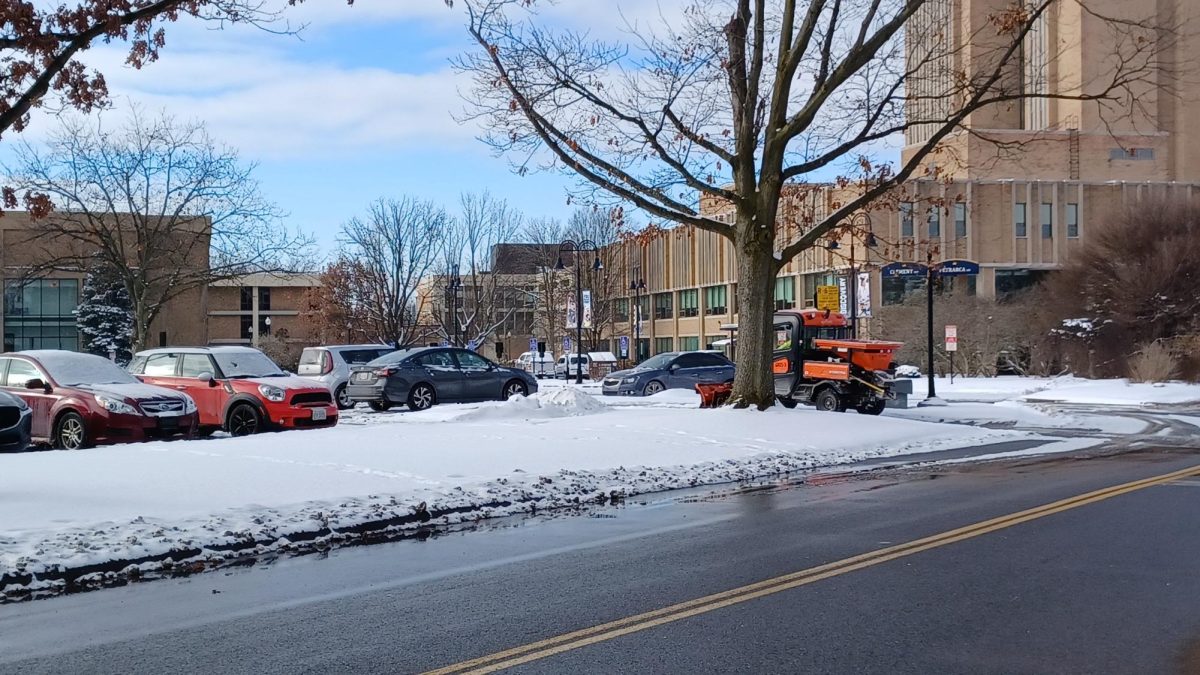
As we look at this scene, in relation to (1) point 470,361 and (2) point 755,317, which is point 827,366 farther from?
(1) point 470,361

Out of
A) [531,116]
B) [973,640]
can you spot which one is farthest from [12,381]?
[973,640]

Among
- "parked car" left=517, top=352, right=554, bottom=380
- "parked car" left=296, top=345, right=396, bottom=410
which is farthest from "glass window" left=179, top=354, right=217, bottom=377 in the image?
"parked car" left=517, top=352, right=554, bottom=380

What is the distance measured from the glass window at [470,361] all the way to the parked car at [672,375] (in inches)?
270

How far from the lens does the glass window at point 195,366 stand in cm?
2005

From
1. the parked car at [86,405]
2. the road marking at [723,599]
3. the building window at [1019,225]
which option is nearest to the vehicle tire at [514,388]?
the parked car at [86,405]

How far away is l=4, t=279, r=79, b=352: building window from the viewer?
214 ft

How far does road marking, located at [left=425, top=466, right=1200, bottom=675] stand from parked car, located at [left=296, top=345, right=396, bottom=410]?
1966 cm

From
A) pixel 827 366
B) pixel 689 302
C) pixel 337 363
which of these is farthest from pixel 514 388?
pixel 689 302

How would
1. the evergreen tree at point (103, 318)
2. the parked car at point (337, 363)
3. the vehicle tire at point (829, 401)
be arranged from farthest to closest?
the evergreen tree at point (103, 318), the parked car at point (337, 363), the vehicle tire at point (829, 401)

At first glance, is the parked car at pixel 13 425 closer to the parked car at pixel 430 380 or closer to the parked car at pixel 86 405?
the parked car at pixel 86 405

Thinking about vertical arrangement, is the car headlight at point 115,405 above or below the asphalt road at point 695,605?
above

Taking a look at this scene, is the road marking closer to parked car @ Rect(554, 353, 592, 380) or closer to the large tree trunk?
the large tree trunk

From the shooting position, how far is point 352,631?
21.5ft

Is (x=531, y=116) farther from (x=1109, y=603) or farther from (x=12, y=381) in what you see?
(x=1109, y=603)
